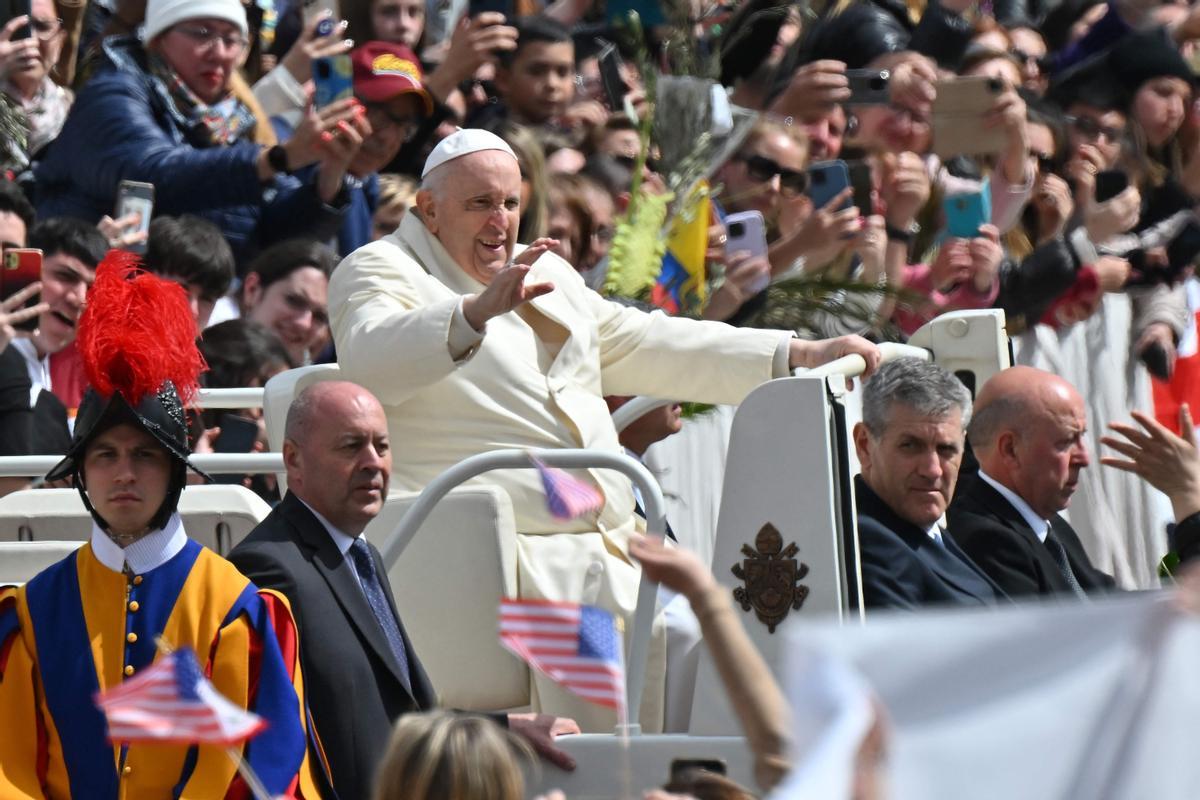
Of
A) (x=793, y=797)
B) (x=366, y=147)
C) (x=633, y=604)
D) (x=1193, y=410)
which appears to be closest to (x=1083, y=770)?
(x=793, y=797)

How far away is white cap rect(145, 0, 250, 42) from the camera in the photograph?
28.5ft

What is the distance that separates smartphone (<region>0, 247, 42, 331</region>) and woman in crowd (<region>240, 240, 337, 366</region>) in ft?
4.02

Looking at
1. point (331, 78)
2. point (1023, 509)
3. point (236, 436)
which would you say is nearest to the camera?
point (1023, 509)

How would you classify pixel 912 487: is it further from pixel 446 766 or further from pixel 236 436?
pixel 446 766

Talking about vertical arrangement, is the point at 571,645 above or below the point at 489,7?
below

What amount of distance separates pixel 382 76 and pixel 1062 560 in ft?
12.4

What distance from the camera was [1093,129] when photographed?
11.4 metres

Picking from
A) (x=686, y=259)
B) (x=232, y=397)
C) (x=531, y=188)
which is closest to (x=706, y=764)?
(x=232, y=397)

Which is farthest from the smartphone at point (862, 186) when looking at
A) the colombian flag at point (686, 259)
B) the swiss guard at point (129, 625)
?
the swiss guard at point (129, 625)

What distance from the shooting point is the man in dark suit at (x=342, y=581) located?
202 inches

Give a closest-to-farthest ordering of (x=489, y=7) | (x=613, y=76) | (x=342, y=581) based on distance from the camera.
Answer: (x=342, y=581) → (x=613, y=76) → (x=489, y=7)

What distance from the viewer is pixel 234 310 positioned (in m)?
8.58

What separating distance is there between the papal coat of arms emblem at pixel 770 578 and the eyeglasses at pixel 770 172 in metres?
3.90

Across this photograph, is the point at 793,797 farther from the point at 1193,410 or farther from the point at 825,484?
the point at 1193,410
